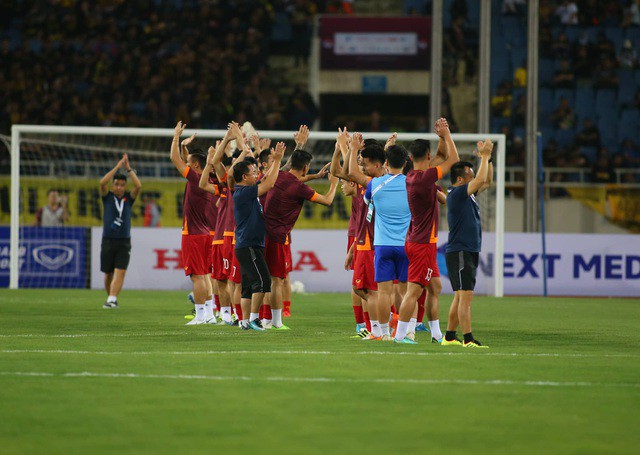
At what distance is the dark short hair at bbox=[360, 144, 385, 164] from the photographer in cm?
1203

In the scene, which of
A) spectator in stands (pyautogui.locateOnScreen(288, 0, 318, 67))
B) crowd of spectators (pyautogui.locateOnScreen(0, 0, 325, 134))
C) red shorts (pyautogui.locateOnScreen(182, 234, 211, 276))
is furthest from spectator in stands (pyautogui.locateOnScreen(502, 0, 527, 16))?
red shorts (pyautogui.locateOnScreen(182, 234, 211, 276))

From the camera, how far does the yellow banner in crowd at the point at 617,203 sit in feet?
89.9

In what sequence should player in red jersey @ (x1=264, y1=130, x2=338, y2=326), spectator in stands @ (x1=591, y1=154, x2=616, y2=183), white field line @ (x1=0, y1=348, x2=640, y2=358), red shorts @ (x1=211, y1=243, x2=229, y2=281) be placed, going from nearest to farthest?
white field line @ (x1=0, y1=348, x2=640, y2=358)
player in red jersey @ (x1=264, y1=130, x2=338, y2=326)
red shorts @ (x1=211, y1=243, x2=229, y2=281)
spectator in stands @ (x1=591, y1=154, x2=616, y2=183)

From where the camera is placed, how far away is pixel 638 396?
796 centimetres

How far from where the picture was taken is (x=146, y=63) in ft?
109

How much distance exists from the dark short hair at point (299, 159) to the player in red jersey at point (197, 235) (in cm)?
186

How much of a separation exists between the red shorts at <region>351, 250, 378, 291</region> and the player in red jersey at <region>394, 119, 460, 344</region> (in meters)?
0.92

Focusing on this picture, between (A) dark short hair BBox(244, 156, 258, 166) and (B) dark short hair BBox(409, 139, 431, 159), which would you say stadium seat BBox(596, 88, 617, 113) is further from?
(B) dark short hair BBox(409, 139, 431, 159)

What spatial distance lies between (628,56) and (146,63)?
48.6 ft

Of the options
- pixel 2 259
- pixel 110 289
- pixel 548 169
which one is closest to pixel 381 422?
pixel 110 289

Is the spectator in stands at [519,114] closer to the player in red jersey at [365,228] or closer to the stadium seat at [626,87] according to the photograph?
the stadium seat at [626,87]

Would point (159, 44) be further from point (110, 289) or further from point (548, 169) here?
point (110, 289)

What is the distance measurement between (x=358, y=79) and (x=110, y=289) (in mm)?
17173

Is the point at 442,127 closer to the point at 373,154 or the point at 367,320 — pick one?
the point at 373,154
